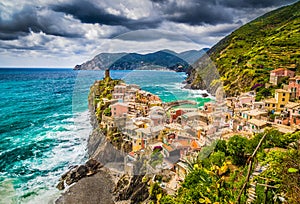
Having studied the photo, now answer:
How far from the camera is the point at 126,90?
8.63 ft

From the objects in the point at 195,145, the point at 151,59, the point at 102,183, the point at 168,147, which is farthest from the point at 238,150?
the point at 102,183

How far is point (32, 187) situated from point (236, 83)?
11080 mm

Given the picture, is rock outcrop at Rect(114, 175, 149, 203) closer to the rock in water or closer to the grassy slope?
the rock in water

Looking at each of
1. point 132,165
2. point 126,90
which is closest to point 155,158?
point 132,165

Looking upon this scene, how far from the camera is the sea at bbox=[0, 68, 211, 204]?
2.61 m

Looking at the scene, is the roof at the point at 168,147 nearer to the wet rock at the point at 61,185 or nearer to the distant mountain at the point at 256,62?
the wet rock at the point at 61,185

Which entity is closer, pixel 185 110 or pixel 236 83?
pixel 185 110

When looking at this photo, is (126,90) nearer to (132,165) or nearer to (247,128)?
(132,165)

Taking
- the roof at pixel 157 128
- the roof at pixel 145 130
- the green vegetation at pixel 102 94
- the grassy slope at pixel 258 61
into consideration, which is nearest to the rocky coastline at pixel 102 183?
the green vegetation at pixel 102 94

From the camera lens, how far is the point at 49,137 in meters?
8.41

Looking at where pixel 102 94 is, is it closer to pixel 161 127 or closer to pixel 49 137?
pixel 161 127

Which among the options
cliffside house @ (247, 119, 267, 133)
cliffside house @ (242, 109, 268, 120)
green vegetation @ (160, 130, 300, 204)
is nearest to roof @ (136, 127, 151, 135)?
green vegetation @ (160, 130, 300, 204)

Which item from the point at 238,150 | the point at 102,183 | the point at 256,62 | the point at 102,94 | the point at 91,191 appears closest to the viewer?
the point at 238,150

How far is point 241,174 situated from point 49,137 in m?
7.82
